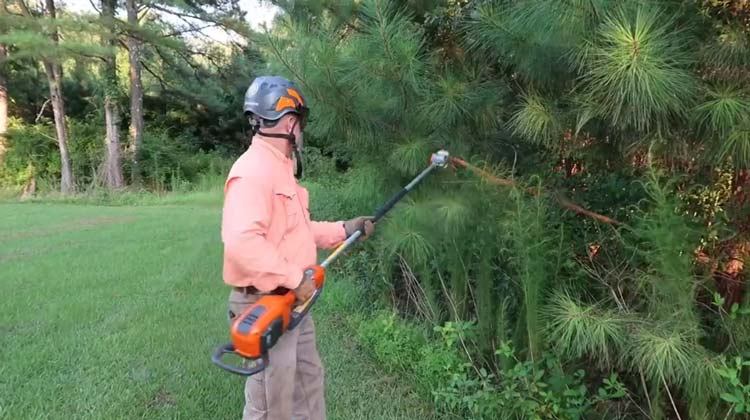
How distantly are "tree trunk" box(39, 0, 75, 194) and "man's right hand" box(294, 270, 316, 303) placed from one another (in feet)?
51.6

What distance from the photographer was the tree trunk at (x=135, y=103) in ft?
53.6

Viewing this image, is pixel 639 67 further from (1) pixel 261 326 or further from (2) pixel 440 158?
(1) pixel 261 326

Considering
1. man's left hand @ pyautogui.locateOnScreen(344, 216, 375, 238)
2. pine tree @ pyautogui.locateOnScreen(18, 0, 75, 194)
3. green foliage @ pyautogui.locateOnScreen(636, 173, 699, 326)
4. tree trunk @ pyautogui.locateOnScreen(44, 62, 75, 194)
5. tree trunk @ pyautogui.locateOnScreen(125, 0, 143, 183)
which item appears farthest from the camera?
tree trunk @ pyautogui.locateOnScreen(125, 0, 143, 183)

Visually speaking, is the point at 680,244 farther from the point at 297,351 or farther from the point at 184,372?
the point at 184,372

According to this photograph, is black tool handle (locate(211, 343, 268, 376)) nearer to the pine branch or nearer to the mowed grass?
the mowed grass

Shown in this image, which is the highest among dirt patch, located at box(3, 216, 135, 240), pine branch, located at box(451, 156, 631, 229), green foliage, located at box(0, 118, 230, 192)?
pine branch, located at box(451, 156, 631, 229)

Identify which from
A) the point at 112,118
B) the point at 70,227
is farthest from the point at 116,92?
the point at 70,227

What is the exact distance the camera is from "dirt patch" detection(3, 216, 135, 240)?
8586 mm

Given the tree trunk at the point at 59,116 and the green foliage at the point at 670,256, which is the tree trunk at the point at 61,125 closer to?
the tree trunk at the point at 59,116

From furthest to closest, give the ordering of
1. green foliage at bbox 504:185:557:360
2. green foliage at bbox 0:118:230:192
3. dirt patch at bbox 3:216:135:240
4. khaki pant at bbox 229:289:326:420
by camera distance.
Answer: green foliage at bbox 0:118:230:192 < dirt patch at bbox 3:216:135:240 < green foliage at bbox 504:185:557:360 < khaki pant at bbox 229:289:326:420

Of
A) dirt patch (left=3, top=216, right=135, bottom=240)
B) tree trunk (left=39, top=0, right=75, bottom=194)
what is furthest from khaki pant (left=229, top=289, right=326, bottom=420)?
tree trunk (left=39, top=0, right=75, bottom=194)

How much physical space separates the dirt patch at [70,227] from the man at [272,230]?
24.7 feet

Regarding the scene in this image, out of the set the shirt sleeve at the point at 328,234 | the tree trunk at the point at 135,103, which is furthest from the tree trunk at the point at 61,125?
the shirt sleeve at the point at 328,234

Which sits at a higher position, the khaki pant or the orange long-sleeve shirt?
the orange long-sleeve shirt
